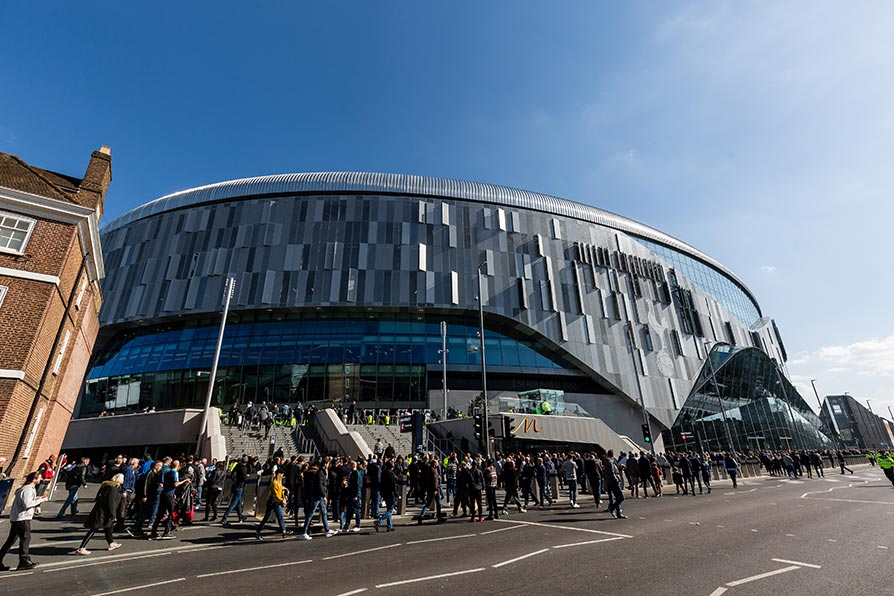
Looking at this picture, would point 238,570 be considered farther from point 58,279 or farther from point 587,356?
point 587,356

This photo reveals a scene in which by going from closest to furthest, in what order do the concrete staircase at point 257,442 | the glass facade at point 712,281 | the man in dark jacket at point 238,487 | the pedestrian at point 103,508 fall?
the pedestrian at point 103,508, the man in dark jacket at point 238,487, the concrete staircase at point 257,442, the glass facade at point 712,281

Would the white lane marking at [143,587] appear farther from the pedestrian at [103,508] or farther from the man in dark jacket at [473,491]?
the man in dark jacket at [473,491]

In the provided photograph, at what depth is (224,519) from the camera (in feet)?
38.6

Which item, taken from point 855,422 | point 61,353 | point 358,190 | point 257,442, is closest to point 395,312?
point 358,190

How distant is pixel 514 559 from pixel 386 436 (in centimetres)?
1948

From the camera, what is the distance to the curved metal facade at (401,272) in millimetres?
39500

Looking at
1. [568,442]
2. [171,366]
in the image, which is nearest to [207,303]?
[171,366]

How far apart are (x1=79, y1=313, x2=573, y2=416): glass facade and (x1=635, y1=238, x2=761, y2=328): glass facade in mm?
27841

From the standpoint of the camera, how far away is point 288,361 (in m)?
37.4

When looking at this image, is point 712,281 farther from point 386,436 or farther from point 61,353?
point 61,353

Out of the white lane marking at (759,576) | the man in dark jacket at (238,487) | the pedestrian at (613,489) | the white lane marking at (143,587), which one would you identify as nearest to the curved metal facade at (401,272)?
the man in dark jacket at (238,487)

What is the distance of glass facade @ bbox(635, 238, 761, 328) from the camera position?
56375 millimetres

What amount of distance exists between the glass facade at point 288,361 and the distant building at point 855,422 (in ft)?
322

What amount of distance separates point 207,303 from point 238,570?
3729cm
